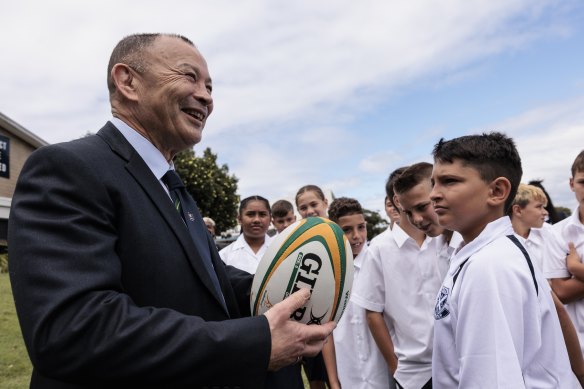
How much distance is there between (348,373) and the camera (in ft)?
14.2

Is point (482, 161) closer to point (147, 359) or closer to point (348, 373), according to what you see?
point (147, 359)

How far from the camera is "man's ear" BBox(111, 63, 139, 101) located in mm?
2129

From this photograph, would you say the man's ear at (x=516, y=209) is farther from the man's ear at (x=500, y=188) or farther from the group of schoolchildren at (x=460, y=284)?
the man's ear at (x=500, y=188)

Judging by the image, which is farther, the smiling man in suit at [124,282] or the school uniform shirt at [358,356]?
the school uniform shirt at [358,356]

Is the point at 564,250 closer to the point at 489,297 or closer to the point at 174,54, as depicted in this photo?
the point at 489,297

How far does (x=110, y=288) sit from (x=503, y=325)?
60.8 inches

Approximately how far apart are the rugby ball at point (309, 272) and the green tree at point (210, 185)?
3329 cm

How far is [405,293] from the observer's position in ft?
12.3

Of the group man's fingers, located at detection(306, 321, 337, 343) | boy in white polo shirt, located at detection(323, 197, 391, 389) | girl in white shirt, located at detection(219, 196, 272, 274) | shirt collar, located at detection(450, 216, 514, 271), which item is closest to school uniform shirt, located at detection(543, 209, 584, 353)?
boy in white polo shirt, located at detection(323, 197, 391, 389)

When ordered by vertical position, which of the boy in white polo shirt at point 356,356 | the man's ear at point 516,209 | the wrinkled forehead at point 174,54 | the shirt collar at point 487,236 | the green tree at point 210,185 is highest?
the green tree at point 210,185

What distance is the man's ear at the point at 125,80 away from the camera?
213 cm

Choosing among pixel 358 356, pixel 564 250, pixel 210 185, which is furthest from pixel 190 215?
pixel 210 185

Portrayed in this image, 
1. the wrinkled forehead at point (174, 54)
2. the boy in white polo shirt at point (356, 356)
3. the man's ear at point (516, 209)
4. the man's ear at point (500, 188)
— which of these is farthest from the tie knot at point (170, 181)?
the man's ear at point (516, 209)

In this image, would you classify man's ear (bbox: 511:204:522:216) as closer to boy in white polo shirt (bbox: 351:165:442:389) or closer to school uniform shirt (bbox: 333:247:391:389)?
boy in white polo shirt (bbox: 351:165:442:389)
